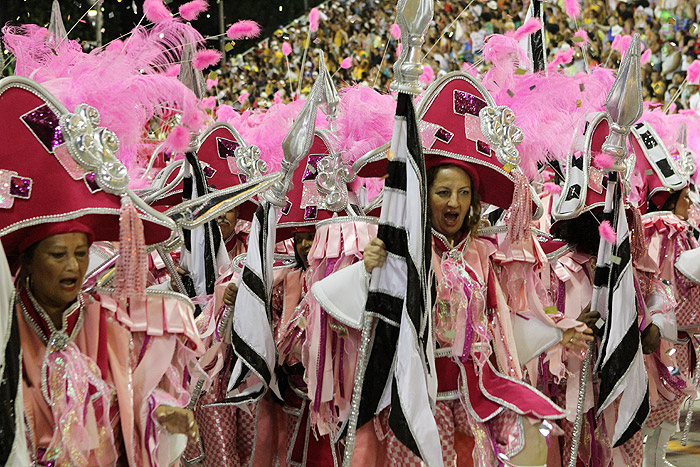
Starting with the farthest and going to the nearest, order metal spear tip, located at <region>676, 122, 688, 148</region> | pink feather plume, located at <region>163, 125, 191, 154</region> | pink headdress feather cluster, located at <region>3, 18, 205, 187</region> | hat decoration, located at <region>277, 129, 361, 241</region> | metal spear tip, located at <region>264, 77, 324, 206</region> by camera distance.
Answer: metal spear tip, located at <region>676, 122, 688, 148</region> → hat decoration, located at <region>277, 129, 361, 241</region> → pink feather plume, located at <region>163, 125, 191, 154</region> → metal spear tip, located at <region>264, 77, 324, 206</region> → pink headdress feather cluster, located at <region>3, 18, 205, 187</region>

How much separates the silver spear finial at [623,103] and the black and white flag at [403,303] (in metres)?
1.65

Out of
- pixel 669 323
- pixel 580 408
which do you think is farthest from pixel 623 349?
pixel 669 323

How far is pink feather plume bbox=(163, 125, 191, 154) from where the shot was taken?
4.67m

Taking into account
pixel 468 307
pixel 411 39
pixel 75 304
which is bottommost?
pixel 468 307

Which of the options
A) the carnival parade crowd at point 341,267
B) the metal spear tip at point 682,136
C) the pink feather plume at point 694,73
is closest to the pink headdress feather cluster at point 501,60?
the carnival parade crowd at point 341,267

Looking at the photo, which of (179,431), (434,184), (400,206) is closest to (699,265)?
(434,184)

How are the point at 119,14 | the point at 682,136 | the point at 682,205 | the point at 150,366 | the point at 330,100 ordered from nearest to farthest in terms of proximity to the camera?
1. the point at 150,366
2. the point at 330,100
3. the point at 119,14
4. the point at 682,205
5. the point at 682,136

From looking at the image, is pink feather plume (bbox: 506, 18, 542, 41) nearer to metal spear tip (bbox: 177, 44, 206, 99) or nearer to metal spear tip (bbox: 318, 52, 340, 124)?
metal spear tip (bbox: 318, 52, 340, 124)

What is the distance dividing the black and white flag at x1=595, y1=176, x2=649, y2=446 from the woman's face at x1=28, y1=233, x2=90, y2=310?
308 centimetres

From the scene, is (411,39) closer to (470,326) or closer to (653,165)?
(470,326)

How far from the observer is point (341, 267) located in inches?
186

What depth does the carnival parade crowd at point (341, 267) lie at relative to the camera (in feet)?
11.0

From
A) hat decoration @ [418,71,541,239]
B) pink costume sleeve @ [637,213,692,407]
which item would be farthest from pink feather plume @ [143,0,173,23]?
pink costume sleeve @ [637,213,692,407]

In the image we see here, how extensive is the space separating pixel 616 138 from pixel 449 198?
137 cm
